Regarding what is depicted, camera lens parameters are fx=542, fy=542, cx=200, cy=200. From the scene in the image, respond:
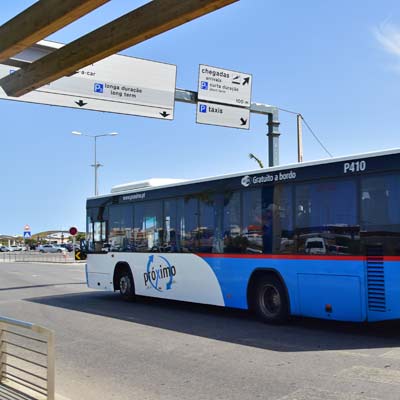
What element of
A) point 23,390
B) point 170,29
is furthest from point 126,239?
point 170,29

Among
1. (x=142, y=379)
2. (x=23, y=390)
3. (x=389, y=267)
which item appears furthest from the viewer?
(x=389, y=267)

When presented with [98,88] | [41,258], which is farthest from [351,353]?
[41,258]

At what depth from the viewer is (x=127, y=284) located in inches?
587

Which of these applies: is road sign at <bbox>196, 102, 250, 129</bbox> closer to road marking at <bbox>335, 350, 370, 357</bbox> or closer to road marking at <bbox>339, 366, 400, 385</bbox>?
road marking at <bbox>335, 350, 370, 357</bbox>

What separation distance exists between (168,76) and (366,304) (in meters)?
9.99

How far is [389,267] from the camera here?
340 inches

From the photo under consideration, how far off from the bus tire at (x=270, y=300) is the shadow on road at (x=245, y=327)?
0.18 meters

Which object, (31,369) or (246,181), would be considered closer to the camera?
(31,369)

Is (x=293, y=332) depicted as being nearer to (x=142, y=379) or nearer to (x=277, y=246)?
(x=277, y=246)

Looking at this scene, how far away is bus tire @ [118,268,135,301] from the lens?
48.4 feet

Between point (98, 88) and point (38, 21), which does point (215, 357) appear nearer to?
point (38, 21)

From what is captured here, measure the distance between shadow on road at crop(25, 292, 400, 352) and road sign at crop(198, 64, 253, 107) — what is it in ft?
21.2

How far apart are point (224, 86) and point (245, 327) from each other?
8.99 meters

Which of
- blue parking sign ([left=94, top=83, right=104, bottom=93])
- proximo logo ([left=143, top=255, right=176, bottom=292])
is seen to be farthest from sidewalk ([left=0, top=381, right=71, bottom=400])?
blue parking sign ([left=94, top=83, right=104, bottom=93])
